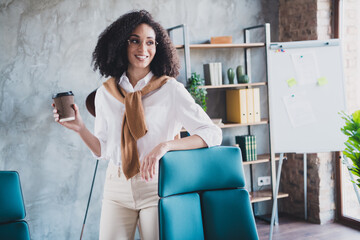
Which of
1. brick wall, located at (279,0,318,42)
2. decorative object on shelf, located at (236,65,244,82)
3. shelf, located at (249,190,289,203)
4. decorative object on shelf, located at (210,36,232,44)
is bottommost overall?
shelf, located at (249,190,289,203)

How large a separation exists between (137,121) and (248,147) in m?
2.44

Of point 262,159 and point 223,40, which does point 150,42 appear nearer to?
point 223,40

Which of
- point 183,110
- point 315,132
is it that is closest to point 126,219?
point 183,110

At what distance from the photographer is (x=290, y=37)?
4285mm

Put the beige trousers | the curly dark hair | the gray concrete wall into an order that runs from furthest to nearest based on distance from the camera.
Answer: the gray concrete wall < the curly dark hair < the beige trousers

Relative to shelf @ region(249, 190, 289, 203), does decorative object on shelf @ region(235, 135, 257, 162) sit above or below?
above

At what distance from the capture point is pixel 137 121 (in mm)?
1771

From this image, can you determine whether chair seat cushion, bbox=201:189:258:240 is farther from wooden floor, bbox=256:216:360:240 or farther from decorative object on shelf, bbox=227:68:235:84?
decorative object on shelf, bbox=227:68:235:84

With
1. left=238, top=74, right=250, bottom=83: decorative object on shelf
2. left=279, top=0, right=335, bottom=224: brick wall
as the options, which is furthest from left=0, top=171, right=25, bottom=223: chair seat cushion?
left=279, top=0, right=335, bottom=224: brick wall

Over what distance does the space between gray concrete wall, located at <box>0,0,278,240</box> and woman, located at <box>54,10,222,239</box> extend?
163cm

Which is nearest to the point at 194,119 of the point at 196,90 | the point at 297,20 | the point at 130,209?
the point at 130,209

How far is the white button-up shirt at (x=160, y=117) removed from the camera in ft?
5.90

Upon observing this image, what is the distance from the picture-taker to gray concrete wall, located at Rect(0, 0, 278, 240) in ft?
11.0

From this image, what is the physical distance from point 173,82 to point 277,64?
1918 mm
